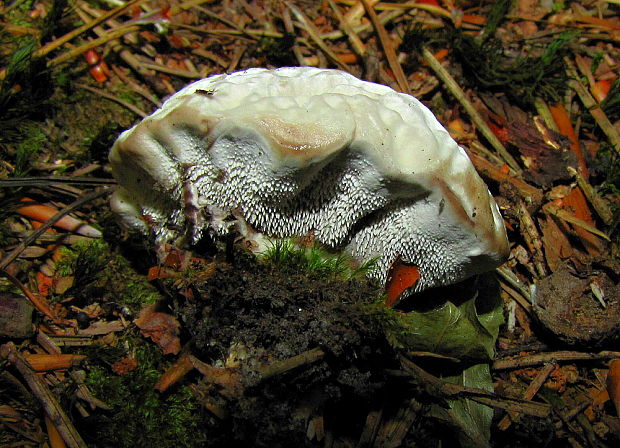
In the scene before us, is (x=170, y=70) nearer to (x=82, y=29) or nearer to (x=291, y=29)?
(x=82, y=29)

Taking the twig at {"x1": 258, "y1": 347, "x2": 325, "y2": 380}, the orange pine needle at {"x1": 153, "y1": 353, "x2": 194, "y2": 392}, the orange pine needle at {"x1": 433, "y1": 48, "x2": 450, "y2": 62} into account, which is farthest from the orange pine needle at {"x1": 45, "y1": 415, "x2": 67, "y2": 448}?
the orange pine needle at {"x1": 433, "y1": 48, "x2": 450, "y2": 62}

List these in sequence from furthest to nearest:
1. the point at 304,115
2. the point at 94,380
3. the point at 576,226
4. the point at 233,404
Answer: the point at 576,226
the point at 94,380
the point at 233,404
the point at 304,115

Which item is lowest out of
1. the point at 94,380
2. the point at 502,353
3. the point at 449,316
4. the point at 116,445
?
the point at 502,353

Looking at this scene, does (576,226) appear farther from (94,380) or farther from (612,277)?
(94,380)

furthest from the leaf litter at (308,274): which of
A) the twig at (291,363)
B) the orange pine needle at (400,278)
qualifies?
the orange pine needle at (400,278)

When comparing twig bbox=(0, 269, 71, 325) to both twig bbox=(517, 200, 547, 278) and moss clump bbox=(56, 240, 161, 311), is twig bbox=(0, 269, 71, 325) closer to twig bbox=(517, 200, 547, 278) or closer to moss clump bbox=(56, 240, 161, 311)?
moss clump bbox=(56, 240, 161, 311)

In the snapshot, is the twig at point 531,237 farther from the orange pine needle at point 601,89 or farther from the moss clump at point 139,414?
the moss clump at point 139,414

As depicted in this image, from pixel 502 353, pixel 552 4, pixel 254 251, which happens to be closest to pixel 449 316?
pixel 502 353
